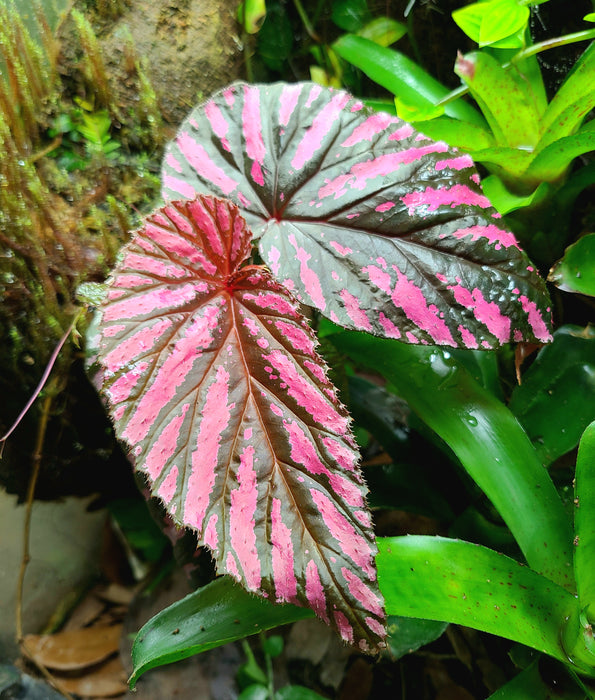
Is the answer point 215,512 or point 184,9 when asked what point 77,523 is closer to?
point 215,512

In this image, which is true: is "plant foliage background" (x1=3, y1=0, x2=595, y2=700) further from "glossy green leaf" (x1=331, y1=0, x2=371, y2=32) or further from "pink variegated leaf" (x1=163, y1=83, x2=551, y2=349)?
"glossy green leaf" (x1=331, y1=0, x2=371, y2=32)

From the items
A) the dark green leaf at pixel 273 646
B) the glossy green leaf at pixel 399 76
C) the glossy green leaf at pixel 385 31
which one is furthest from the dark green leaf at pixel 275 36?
the dark green leaf at pixel 273 646

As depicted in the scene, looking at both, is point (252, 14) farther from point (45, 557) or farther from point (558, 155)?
point (45, 557)

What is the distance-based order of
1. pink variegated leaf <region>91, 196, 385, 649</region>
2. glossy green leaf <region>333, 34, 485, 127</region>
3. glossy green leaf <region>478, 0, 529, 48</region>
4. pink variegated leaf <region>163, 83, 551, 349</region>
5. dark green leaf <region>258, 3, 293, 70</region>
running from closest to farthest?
pink variegated leaf <region>91, 196, 385, 649</region>, pink variegated leaf <region>163, 83, 551, 349</region>, glossy green leaf <region>478, 0, 529, 48</region>, glossy green leaf <region>333, 34, 485, 127</region>, dark green leaf <region>258, 3, 293, 70</region>

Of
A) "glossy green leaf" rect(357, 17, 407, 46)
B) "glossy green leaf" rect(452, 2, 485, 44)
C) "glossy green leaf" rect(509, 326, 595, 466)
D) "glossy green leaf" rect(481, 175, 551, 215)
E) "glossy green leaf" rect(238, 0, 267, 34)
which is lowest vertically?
"glossy green leaf" rect(509, 326, 595, 466)

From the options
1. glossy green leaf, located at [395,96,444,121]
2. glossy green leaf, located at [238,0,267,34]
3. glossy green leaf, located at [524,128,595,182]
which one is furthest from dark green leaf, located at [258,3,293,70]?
glossy green leaf, located at [524,128,595,182]

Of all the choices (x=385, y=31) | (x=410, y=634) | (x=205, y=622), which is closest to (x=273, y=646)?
(x=410, y=634)
